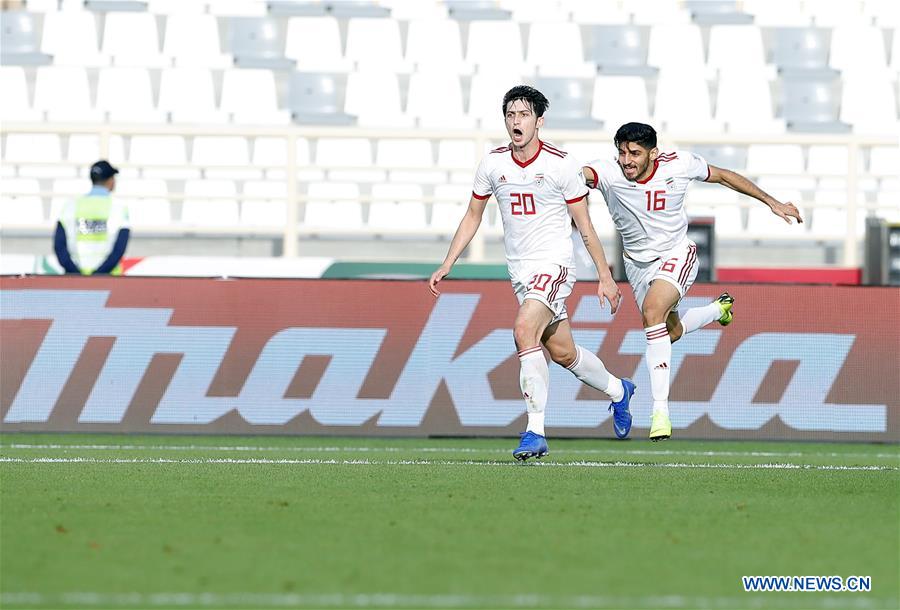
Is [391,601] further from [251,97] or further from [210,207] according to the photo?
[251,97]

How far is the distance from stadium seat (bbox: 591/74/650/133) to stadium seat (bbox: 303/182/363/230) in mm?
4241

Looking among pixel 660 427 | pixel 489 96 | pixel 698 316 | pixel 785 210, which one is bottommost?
pixel 660 427

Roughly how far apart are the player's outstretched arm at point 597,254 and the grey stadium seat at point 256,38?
15.5 m

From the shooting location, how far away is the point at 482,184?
8.98 meters

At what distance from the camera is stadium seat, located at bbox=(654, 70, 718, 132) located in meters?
23.2

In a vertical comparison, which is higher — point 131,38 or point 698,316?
point 131,38

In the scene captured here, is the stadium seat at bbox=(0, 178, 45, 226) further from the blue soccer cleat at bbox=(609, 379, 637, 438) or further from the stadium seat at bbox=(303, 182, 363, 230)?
the blue soccer cleat at bbox=(609, 379, 637, 438)

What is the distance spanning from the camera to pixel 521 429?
475 inches

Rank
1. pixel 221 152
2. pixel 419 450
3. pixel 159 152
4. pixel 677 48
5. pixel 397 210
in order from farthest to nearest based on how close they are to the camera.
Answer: pixel 677 48
pixel 221 152
pixel 159 152
pixel 397 210
pixel 419 450

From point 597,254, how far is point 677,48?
53.6 ft

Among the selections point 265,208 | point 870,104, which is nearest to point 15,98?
point 265,208

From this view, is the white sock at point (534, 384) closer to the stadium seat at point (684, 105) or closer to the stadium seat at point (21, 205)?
the stadium seat at point (21, 205)

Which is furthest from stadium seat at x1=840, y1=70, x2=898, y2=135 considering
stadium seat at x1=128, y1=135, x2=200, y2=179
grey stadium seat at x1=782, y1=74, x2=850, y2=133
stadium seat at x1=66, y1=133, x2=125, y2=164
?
stadium seat at x1=66, y1=133, x2=125, y2=164

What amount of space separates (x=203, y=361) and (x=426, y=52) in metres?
12.7
